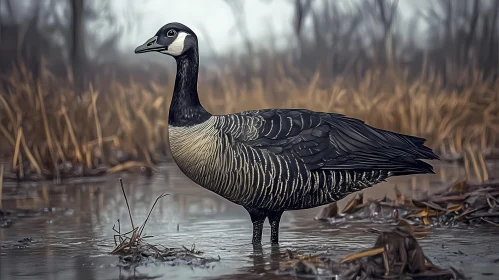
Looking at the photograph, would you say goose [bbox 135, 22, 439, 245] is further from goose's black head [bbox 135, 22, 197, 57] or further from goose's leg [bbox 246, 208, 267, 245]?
goose's black head [bbox 135, 22, 197, 57]

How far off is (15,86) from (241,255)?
8.59 metres

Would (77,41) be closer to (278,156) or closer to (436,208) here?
(436,208)

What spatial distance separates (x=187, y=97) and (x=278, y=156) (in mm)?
997

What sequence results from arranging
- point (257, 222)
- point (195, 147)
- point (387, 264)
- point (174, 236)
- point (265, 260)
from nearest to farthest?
point (387, 264) → point (265, 260) → point (195, 147) → point (257, 222) → point (174, 236)

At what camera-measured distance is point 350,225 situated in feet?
27.4

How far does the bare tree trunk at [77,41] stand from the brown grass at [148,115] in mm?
2307

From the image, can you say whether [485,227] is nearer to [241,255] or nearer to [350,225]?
Result: [350,225]

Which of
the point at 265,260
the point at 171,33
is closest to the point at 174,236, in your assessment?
the point at 265,260

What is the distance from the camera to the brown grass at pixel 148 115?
1281 centimetres

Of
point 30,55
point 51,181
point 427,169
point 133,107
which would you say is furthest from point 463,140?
point 30,55

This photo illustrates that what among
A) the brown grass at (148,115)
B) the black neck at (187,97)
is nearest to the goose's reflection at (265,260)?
the black neck at (187,97)

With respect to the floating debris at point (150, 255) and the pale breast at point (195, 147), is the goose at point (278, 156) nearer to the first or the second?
the pale breast at point (195, 147)

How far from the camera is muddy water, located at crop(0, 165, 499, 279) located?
6305 mm

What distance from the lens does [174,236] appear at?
7883mm
